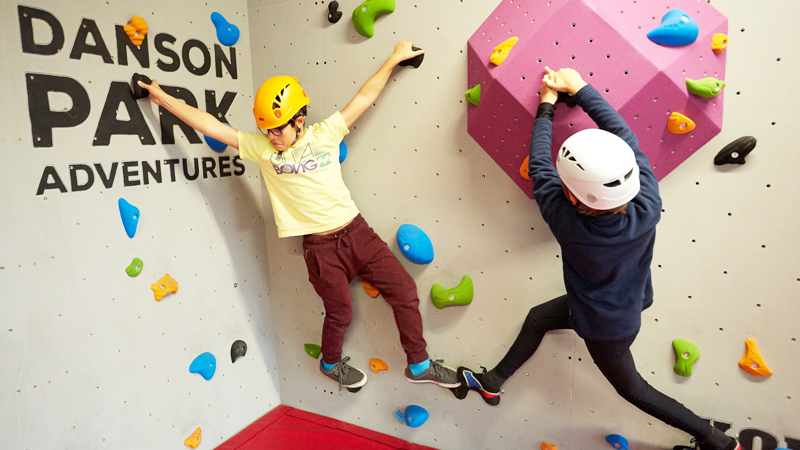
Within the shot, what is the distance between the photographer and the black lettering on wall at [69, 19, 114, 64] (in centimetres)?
169

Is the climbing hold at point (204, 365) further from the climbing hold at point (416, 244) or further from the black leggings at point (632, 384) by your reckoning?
the black leggings at point (632, 384)

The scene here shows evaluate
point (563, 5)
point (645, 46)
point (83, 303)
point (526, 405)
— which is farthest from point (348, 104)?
point (526, 405)

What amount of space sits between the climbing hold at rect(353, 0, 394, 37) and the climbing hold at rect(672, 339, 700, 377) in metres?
1.72

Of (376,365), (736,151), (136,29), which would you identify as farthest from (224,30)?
(736,151)

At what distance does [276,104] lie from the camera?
5.94ft

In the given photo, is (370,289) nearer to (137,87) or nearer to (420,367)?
(420,367)

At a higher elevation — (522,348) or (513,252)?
(513,252)

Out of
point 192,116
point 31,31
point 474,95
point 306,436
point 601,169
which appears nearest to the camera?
point 601,169

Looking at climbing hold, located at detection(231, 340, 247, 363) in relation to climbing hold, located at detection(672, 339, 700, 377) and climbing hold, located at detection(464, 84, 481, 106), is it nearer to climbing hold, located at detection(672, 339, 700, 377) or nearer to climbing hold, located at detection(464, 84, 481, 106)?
climbing hold, located at detection(464, 84, 481, 106)

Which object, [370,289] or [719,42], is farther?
[370,289]

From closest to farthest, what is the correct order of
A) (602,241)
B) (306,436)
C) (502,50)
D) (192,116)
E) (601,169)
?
1. (601,169)
2. (602,241)
3. (502,50)
4. (192,116)
5. (306,436)

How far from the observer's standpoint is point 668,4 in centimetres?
153

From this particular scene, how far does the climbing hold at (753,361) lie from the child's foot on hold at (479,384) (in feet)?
2.97

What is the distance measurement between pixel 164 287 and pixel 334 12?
1406mm
